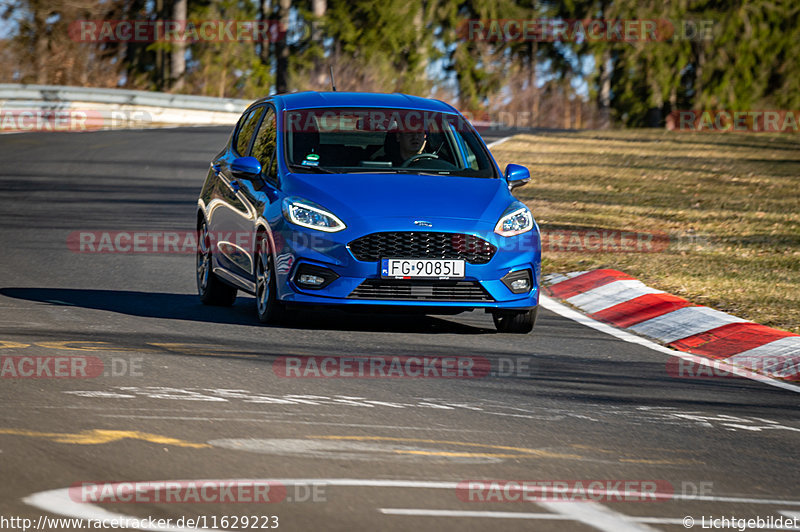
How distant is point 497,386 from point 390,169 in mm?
2946

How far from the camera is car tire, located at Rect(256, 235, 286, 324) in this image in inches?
385

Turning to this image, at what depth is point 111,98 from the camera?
1437 inches

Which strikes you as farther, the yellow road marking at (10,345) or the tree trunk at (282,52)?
the tree trunk at (282,52)

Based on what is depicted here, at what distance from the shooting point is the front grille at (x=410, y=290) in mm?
9445

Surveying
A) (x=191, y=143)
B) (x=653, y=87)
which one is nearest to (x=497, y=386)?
(x=191, y=143)

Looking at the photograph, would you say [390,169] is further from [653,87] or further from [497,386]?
[653,87]

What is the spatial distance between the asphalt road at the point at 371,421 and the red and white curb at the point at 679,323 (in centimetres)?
51

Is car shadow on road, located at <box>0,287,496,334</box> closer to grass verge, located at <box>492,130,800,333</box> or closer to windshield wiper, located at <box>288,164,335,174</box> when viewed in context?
windshield wiper, located at <box>288,164,335,174</box>

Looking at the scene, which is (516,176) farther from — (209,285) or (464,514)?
(464,514)

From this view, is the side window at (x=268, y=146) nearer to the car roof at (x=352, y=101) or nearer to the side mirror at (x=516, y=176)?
the car roof at (x=352, y=101)

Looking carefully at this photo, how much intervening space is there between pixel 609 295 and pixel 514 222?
7.94ft

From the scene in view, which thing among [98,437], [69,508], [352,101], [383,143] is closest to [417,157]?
[383,143]

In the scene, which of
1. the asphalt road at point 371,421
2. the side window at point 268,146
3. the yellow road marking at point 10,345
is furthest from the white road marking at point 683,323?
the yellow road marking at point 10,345

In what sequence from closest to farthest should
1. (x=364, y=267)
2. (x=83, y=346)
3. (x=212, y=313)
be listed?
(x=83, y=346) → (x=364, y=267) → (x=212, y=313)
